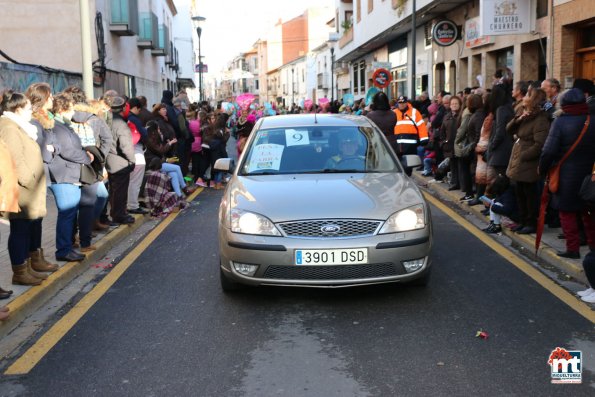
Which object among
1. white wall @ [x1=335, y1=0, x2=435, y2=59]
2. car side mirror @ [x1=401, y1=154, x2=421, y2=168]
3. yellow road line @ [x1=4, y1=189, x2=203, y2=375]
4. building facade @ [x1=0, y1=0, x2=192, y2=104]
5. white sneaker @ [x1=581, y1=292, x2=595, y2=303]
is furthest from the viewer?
white wall @ [x1=335, y1=0, x2=435, y2=59]

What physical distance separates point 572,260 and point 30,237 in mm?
5423

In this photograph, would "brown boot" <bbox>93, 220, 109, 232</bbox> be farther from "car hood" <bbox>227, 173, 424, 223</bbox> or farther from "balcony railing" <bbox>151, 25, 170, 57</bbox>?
"balcony railing" <bbox>151, 25, 170, 57</bbox>

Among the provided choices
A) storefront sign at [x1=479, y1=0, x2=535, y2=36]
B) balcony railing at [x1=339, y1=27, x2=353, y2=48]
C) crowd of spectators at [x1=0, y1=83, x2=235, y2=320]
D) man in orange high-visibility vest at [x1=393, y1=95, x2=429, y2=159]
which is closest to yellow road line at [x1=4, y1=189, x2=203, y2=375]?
crowd of spectators at [x1=0, y1=83, x2=235, y2=320]

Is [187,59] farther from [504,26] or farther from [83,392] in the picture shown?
[83,392]

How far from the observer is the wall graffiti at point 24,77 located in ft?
38.2

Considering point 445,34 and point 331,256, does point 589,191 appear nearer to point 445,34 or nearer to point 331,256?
point 331,256

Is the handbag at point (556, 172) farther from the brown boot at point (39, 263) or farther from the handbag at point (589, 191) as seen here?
the brown boot at point (39, 263)

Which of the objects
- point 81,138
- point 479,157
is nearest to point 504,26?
point 479,157

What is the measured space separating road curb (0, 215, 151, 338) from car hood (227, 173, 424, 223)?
192 centimetres

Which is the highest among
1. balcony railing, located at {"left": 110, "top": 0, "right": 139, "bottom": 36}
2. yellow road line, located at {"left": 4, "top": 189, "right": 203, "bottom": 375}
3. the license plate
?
balcony railing, located at {"left": 110, "top": 0, "right": 139, "bottom": 36}

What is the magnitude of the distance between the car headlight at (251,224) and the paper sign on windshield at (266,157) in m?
1.08

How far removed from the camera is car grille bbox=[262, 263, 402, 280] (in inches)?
212

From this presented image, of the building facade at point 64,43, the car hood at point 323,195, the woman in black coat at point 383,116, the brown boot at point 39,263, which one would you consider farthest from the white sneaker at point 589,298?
the building facade at point 64,43

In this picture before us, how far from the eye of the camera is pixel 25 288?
20.0 ft
